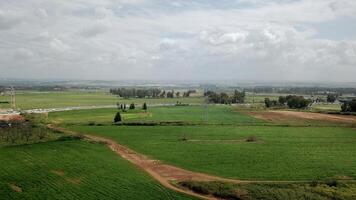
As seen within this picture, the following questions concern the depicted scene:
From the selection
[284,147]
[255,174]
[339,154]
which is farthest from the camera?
[284,147]

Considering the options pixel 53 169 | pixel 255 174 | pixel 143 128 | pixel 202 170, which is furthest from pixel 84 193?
pixel 143 128

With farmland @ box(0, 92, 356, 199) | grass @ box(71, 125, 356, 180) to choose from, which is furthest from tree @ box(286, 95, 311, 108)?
farmland @ box(0, 92, 356, 199)

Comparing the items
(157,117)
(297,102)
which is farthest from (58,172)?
(297,102)

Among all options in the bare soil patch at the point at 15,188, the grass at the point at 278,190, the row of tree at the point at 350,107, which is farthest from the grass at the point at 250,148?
the row of tree at the point at 350,107

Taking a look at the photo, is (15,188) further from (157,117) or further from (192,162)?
(157,117)

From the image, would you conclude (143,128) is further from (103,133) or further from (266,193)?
(266,193)

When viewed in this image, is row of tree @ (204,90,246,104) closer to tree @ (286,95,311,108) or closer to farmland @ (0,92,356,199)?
tree @ (286,95,311,108)
